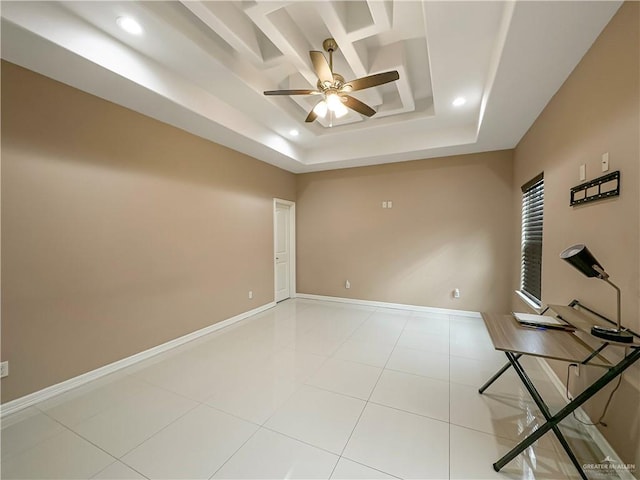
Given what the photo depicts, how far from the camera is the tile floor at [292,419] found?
153 centimetres

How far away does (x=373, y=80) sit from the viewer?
2.15m

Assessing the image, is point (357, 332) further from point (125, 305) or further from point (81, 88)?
point (81, 88)

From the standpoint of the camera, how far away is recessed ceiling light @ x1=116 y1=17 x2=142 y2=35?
1913 mm

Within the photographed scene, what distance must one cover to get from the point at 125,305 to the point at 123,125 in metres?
1.94

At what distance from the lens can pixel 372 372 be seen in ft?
8.44

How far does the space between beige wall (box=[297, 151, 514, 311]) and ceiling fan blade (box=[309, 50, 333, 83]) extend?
2.83m

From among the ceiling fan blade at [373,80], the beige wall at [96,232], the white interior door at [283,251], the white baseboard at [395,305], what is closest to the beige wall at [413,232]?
the white baseboard at [395,305]

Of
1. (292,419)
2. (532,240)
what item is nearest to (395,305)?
(532,240)

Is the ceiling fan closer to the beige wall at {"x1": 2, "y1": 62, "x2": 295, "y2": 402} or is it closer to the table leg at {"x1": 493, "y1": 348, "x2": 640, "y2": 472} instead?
the beige wall at {"x1": 2, "y1": 62, "x2": 295, "y2": 402}

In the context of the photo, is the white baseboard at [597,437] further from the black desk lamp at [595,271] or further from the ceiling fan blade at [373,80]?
the ceiling fan blade at [373,80]

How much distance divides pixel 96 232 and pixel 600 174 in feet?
13.7

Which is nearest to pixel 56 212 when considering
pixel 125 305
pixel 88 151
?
pixel 88 151

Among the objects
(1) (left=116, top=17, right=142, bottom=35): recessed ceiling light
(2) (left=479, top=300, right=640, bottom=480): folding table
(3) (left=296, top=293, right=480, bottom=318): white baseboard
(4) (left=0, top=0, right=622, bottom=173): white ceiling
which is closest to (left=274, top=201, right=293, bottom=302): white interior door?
(3) (left=296, top=293, right=480, bottom=318): white baseboard

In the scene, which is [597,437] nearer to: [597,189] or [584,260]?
[584,260]
